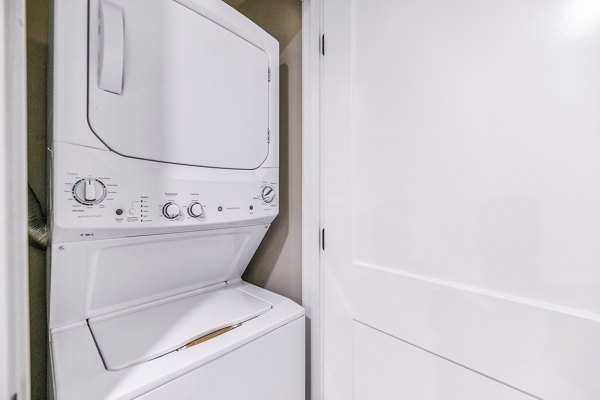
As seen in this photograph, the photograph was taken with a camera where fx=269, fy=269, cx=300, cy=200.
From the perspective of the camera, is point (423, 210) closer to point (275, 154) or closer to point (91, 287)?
point (275, 154)

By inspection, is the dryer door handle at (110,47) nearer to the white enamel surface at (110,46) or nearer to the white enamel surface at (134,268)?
the white enamel surface at (110,46)

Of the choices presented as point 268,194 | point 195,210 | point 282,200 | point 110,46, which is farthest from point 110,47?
point 282,200

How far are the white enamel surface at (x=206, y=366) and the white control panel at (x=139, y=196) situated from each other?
0.39 meters

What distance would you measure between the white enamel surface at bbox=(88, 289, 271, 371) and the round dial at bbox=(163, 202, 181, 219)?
0.45 m

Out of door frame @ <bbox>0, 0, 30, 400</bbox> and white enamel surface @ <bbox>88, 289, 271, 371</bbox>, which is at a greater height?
door frame @ <bbox>0, 0, 30, 400</bbox>

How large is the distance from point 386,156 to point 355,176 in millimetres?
183

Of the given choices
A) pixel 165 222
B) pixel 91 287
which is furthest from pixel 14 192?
pixel 91 287

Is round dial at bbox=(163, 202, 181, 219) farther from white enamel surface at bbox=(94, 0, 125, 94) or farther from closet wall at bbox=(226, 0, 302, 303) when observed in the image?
closet wall at bbox=(226, 0, 302, 303)

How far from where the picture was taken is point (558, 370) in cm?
81

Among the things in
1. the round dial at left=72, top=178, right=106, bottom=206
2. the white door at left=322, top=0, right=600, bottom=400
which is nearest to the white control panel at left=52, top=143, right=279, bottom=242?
the round dial at left=72, top=178, right=106, bottom=206

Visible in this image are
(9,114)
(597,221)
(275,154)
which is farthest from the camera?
(275,154)

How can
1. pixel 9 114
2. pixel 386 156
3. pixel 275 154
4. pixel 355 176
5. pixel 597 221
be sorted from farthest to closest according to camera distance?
pixel 275 154 → pixel 355 176 → pixel 386 156 → pixel 597 221 → pixel 9 114

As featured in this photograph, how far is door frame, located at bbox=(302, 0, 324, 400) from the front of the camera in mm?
1442

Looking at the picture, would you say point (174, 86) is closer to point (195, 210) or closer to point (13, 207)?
point (195, 210)
